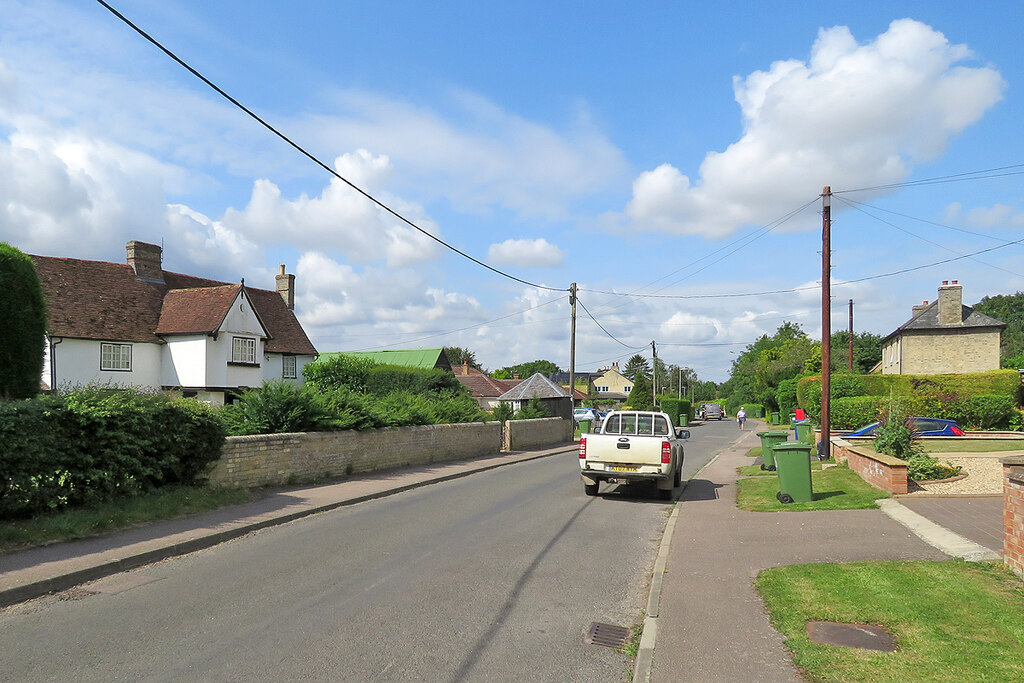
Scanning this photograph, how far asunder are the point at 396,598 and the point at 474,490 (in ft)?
28.4

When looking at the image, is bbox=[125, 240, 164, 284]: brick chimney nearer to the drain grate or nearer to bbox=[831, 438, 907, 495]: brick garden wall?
bbox=[831, 438, 907, 495]: brick garden wall

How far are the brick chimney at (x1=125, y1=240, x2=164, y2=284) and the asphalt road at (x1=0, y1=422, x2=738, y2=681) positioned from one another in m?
27.5

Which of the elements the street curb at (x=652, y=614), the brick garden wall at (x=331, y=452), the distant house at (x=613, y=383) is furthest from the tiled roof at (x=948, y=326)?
the distant house at (x=613, y=383)

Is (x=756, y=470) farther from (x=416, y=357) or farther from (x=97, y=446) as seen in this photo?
(x=416, y=357)

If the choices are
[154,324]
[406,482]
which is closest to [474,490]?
[406,482]

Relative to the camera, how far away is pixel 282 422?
603 inches

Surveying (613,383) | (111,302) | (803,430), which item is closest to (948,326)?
(803,430)

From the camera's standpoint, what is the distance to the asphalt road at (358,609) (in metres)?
5.07

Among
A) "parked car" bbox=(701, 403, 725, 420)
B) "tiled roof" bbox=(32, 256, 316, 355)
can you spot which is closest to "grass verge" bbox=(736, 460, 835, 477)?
"tiled roof" bbox=(32, 256, 316, 355)

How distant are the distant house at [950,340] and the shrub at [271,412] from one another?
134 ft

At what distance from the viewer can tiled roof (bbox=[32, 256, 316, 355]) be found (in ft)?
94.3

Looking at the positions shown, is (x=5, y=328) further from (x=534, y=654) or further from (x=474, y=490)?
(x=534, y=654)

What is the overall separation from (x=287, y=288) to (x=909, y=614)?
4052 centimetres

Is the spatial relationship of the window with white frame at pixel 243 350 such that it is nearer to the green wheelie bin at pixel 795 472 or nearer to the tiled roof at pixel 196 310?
the tiled roof at pixel 196 310
